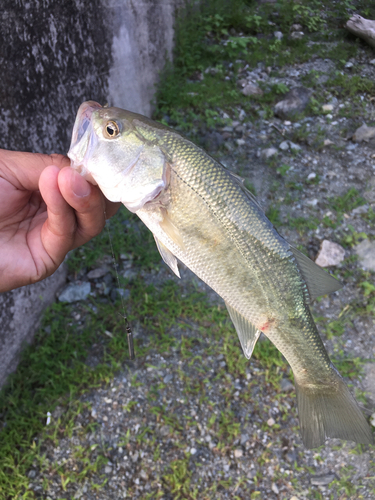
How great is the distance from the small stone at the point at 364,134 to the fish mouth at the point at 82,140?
413 cm

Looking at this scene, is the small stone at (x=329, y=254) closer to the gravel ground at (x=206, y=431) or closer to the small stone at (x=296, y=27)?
the gravel ground at (x=206, y=431)

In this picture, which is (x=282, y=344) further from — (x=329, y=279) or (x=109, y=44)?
(x=109, y=44)

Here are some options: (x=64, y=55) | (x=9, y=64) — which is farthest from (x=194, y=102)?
(x=9, y=64)

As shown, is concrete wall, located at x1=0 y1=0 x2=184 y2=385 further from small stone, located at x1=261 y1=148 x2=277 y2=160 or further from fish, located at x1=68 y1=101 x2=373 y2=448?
small stone, located at x1=261 y1=148 x2=277 y2=160

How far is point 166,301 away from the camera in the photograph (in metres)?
3.34

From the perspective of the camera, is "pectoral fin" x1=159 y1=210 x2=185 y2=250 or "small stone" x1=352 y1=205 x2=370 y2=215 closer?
"pectoral fin" x1=159 y1=210 x2=185 y2=250

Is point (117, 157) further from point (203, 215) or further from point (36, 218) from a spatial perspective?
point (36, 218)

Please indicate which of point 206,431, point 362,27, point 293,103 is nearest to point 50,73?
point 206,431

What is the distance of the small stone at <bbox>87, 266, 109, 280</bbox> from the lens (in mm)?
3514

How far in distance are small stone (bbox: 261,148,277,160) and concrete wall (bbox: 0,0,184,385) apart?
1839 millimetres

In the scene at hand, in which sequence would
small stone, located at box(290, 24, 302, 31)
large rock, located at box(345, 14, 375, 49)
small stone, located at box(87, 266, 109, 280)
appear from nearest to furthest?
small stone, located at box(87, 266, 109, 280) → large rock, located at box(345, 14, 375, 49) → small stone, located at box(290, 24, 302, 31)

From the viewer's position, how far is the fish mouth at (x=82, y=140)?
5.16 feet

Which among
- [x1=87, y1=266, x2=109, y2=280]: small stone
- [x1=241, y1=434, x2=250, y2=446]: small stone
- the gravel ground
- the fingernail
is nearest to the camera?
the fingernail

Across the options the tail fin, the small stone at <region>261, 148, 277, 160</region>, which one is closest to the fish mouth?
the tail fin
